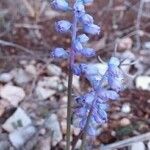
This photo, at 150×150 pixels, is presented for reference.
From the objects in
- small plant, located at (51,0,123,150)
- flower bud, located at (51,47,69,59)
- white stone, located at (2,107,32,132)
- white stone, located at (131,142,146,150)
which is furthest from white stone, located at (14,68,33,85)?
flower bud, located at (51,47,69,59)

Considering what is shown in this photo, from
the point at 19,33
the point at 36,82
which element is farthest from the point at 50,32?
the point at 36,82

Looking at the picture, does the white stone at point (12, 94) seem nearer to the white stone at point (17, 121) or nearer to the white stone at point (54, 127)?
the white stone at point (17, 121)

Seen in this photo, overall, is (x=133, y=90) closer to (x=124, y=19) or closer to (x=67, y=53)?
(x=124, y=19)

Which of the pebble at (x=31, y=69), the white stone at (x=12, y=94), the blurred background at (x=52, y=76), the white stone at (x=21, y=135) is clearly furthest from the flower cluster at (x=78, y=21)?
the pebble at (x=31, y=69)

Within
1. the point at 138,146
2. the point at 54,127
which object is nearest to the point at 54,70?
the point at 54,127

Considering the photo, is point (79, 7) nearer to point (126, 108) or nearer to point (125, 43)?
point (126, 108)

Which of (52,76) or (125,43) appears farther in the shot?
(125,43)

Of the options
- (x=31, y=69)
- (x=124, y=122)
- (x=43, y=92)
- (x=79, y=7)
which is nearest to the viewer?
(x=79, y=7)
